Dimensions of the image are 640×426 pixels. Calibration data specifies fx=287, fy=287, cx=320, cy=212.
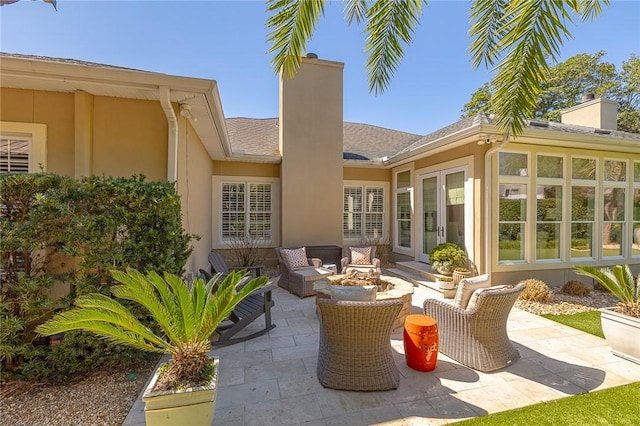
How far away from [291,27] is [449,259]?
6.23m

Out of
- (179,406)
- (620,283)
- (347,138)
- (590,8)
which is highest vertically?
(347,138)

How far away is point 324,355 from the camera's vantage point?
11.5 feet

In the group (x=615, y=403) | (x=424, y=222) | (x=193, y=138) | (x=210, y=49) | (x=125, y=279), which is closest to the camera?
(x=125, y=279)

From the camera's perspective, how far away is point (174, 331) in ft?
8.34

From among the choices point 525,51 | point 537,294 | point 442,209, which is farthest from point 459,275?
point 525,51

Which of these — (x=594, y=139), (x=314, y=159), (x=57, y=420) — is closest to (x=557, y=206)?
(x=594, y=139)

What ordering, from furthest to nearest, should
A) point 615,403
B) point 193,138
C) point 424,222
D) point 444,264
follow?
point 424,222, point 444,264, point 193,138, point 615,403

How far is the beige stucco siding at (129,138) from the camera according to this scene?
4484 mm

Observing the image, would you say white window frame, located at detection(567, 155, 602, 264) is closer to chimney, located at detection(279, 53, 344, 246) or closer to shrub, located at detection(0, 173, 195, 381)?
chimney, located at detection(279, 53, 344, 246)

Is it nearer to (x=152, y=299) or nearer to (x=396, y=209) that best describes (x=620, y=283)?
(x=152, y=299)

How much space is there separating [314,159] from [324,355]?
24.3 feet

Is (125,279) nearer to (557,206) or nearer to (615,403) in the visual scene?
(615,403)

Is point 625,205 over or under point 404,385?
over

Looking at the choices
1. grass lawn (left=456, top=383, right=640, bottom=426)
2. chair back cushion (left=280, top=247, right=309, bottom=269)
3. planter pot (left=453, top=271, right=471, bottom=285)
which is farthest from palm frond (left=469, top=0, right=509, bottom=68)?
chair back cushion (left=280, top=247, right=309, bottom=269)
